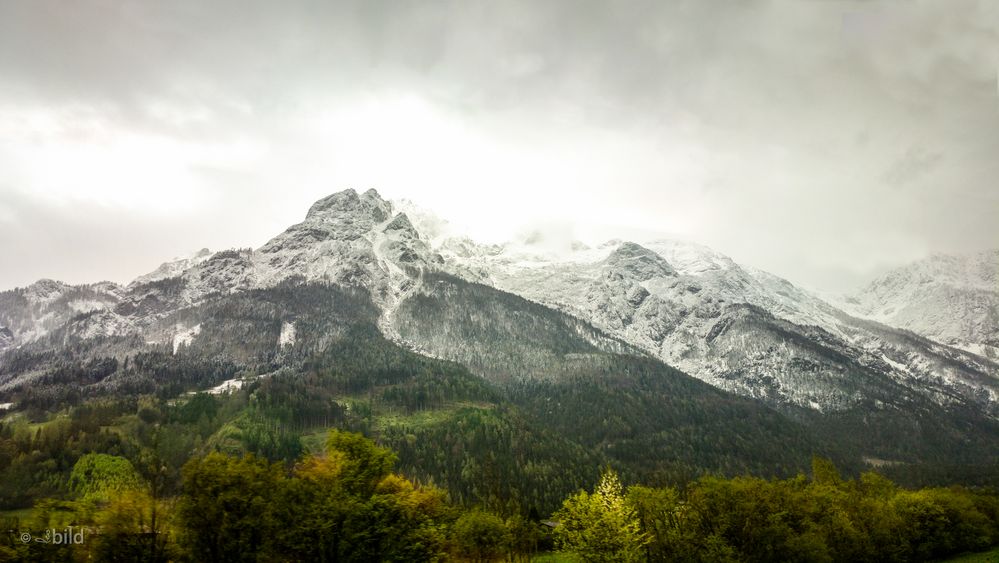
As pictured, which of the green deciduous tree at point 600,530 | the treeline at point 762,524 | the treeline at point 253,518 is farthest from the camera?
the treeline at point 762,524

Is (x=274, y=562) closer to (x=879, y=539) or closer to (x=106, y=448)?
(x=879, y=539)

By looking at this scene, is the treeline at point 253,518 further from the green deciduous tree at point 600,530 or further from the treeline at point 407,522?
the green deciduous tree at point 600,530

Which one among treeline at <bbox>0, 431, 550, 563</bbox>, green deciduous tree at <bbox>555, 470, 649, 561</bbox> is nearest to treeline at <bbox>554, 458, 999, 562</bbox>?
green deciduous tree at <bbox>555, 470, 649, 561</bbox>

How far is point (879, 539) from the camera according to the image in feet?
279

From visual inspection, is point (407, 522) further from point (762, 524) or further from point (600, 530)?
point (762, 524)

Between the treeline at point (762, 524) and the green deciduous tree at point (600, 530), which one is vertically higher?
the green deciduous tree at point (600, 530)

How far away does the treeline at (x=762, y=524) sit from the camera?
58188 mm

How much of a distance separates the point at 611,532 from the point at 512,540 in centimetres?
2640

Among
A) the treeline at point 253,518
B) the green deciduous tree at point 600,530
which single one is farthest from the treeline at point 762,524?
the treeline at point 253,518

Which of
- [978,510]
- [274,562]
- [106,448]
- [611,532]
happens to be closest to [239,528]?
[274,562]

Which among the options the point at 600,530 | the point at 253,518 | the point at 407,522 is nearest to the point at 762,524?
the point at 600,530

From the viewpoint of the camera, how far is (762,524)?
68.8 meters

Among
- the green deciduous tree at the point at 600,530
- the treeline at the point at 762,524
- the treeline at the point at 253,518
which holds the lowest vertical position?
the treeline at the point at 762,524

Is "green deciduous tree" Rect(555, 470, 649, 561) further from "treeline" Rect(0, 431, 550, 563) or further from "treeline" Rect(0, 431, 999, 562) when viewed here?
"treeline" Rect(0, 431, 550, 563)
